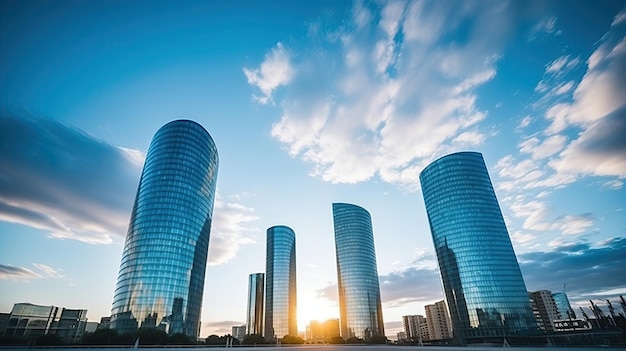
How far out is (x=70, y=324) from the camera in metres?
150

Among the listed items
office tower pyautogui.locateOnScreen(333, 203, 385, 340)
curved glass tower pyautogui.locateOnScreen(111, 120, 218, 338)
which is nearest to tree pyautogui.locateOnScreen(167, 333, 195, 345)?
curved glass tower pyautogui.locateOnScreen(111, 120, 218, 338)

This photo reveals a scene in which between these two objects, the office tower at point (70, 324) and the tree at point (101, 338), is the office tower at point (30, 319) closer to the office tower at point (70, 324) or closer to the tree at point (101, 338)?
the office tower at point (70, 324)

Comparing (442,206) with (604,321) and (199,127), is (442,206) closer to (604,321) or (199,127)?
(604,321)

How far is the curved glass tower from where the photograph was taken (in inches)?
3890

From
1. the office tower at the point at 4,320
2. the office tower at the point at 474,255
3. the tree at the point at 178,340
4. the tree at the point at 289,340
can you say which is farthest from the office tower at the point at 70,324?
the office tower at the point at 474,255

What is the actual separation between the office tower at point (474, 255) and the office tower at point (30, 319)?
195502mm

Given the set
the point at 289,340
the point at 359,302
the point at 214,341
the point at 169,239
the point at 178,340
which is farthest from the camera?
the point at 359,302

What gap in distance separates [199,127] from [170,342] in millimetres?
92969

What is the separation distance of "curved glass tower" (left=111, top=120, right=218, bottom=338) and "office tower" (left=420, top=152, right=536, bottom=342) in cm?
11306

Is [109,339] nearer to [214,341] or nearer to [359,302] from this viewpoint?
[214,341]

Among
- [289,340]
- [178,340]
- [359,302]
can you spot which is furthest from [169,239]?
[359,302]

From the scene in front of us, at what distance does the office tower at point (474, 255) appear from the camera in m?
116

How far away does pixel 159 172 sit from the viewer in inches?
4616

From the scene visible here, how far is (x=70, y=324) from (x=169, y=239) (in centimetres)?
10339
